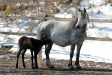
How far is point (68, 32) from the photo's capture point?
216 inches

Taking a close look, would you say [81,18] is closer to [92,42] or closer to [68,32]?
[68,32]

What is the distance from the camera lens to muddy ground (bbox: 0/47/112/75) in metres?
4.82

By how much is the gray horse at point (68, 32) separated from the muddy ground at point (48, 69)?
0.41m

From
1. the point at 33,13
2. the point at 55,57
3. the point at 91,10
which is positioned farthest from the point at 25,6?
the point at 55,57

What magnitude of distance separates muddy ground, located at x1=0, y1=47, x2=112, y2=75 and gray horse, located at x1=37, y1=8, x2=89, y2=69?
41cm

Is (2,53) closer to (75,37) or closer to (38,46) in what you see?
(38,46)

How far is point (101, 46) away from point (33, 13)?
7.62 m

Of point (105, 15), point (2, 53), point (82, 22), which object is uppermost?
point (82, 22)

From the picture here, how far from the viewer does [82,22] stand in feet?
17.1

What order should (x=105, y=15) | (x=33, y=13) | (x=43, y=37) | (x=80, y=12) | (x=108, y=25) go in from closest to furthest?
1. (x=80, y=12)
2. (x=43, y=37)
3. (x=108, y=25)
4. (x=105, y=15)
5. (x=33, y=13)

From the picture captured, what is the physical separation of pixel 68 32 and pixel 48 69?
116 cm

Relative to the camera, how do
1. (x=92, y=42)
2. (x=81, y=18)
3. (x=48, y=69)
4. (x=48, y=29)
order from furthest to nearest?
(x=92, y=42) → (x=48, y=29) → (x=48, y=69) → (x=81, y=18)

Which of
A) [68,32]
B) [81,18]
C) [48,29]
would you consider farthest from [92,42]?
[81,18]

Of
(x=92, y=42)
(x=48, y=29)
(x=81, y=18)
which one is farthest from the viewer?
(x=92, y=42)
